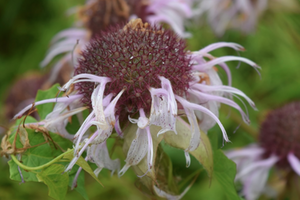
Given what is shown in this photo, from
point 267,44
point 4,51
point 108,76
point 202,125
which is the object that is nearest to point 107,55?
point 108,76

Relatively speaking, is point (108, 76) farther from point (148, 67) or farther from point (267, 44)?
point (267, 44)

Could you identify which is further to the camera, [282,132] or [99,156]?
[282,132]

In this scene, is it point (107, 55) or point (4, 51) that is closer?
point (107, 55)

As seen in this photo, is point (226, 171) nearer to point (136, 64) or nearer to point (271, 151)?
point (136, 64)

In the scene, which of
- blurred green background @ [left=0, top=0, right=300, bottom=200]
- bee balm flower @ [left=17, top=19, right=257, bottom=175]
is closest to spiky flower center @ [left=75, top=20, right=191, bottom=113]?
bee balm flower @ [left=17, top=19, right=257, bottom=175]

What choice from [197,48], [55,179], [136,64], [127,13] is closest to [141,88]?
[136,64]

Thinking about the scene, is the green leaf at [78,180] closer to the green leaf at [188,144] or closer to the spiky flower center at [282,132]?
the green leaf at [188,144]
